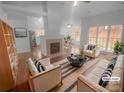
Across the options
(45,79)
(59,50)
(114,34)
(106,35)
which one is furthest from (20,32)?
(114,34)

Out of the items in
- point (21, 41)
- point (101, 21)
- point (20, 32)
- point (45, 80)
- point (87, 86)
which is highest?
point (101, 21)

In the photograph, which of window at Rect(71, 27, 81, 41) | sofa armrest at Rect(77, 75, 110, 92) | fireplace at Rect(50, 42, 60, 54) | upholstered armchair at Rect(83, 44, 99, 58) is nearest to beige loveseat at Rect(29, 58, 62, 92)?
sofa armrest at Rect(77, 75, 110, 92)

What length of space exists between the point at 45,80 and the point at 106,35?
19.9ft

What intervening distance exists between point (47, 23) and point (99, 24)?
426 cm

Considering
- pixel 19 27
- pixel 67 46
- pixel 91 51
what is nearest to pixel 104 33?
pixel 91 51

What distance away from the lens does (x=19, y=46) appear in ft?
19.3

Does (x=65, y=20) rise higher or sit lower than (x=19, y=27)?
higher

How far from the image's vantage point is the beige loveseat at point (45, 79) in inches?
73.2

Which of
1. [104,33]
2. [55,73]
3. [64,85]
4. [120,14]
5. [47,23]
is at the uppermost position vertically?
[120,14]

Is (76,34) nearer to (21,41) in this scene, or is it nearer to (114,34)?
(114,34)

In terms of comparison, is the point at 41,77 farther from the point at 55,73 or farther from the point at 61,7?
the point at 61,7

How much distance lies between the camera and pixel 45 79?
80.2 inches

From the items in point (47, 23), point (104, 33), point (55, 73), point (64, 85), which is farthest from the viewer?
point (104, 33)

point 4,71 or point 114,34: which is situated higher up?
point 114,34
